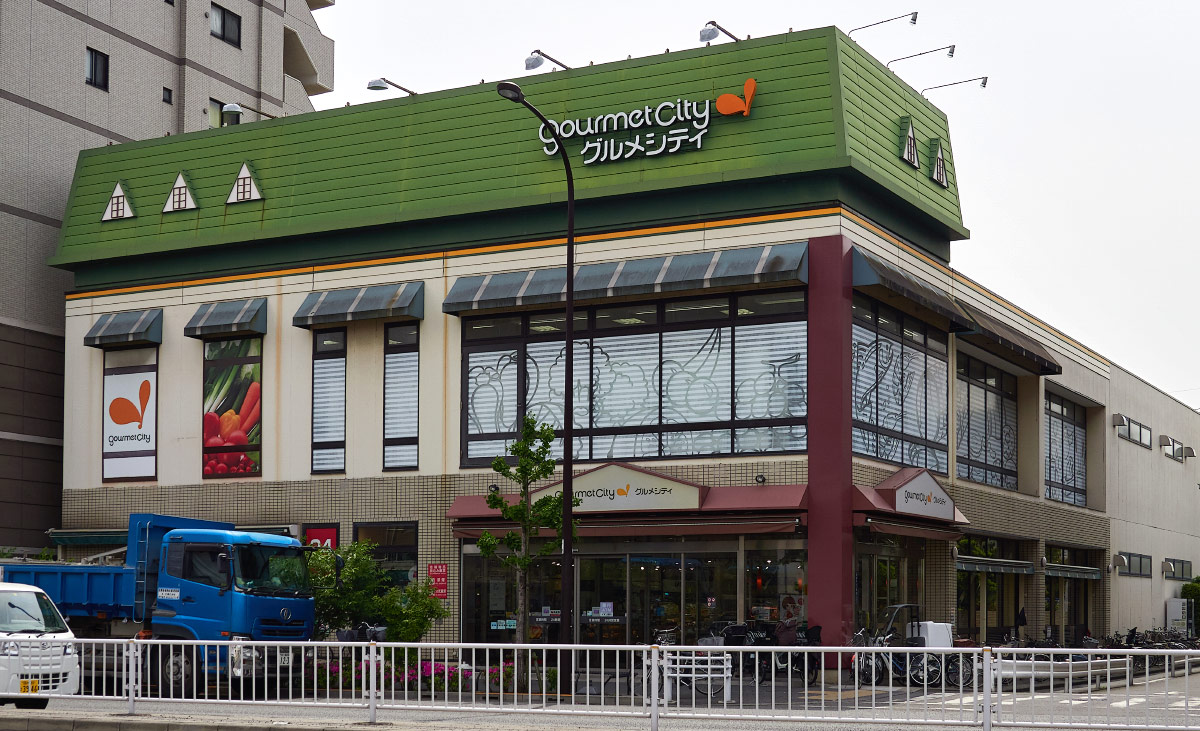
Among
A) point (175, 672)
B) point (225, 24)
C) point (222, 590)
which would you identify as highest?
point (225, 24)

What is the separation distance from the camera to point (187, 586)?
25469 millimetres

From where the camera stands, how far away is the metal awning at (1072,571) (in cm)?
4046

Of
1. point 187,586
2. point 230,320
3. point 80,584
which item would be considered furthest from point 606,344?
point 80,584

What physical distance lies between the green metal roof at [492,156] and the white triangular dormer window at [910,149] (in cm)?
18

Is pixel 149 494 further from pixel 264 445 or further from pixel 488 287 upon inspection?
pixel 488 287

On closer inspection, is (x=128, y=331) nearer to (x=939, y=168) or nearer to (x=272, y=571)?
(x=272, y=571)

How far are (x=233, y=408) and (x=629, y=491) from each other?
10735mm

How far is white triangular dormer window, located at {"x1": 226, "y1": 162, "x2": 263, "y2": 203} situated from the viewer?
115 ft

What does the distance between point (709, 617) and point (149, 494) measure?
568 inches

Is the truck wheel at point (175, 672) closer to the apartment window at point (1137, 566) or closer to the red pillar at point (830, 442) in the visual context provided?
the red pillar at point (830, 442)

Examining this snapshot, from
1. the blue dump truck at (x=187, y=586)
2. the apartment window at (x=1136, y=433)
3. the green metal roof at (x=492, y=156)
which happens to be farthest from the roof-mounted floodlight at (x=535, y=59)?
the apartment window at (x=1136, y=433)

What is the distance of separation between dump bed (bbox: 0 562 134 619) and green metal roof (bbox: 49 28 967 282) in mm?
10237

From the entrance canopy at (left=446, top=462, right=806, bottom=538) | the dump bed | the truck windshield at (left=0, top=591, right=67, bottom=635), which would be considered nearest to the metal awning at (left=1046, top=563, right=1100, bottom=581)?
the entrance canopy at (left=446, top=462, right=806, bottom=538)

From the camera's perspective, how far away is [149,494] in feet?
116
